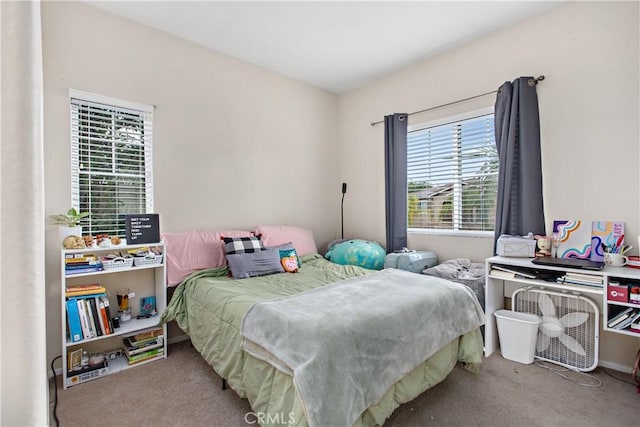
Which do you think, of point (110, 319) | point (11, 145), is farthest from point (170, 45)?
point (11, 145)

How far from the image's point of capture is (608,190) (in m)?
2.27

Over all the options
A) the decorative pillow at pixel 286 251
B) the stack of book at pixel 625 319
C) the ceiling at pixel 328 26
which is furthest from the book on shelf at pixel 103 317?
the stack of book at pixel 625 319

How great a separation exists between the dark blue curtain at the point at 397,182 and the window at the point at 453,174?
145mm

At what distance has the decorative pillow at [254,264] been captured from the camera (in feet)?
8.36

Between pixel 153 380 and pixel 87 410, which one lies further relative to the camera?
pixel 153 380

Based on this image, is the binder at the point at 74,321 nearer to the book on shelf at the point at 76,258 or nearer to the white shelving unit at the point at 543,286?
the book on shelf at the point at 76,258

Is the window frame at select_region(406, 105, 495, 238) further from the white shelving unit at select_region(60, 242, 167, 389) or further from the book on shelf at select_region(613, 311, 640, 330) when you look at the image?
the white shelving unit at select_region(60, 242, 167, 389)

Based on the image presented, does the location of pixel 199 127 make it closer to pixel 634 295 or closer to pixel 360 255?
pixel 360 255

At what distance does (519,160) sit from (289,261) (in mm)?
2231

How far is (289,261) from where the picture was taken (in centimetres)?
282

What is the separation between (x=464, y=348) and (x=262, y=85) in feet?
10.6

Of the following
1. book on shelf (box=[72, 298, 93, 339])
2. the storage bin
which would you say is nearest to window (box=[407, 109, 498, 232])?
the storage bin

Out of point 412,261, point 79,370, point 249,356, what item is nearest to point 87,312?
point 79,370

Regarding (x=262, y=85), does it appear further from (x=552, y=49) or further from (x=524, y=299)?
(x=524, y=299)
